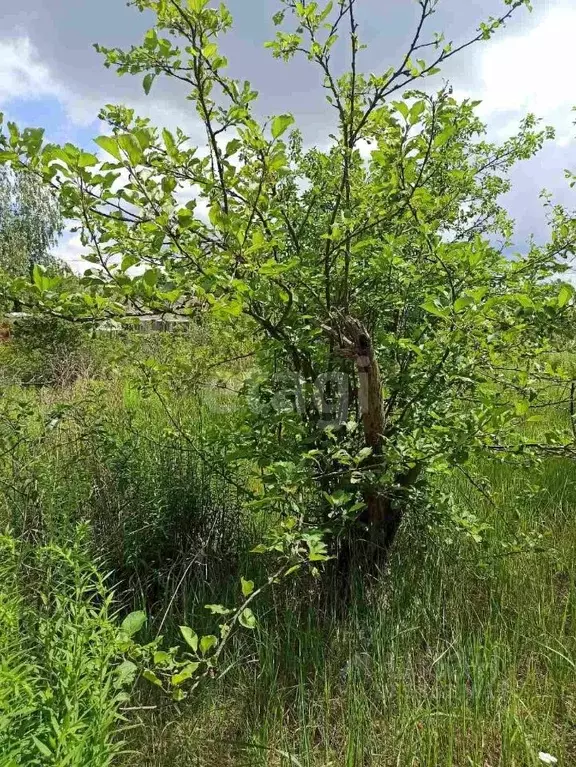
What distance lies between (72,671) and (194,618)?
0.80 m

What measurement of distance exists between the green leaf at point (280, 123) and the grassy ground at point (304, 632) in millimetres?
1303

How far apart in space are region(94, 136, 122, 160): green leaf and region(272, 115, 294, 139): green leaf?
405 mm

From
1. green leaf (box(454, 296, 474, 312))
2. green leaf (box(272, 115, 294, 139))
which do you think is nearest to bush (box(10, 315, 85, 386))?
green leaf (box(272, 115, 294, 139))

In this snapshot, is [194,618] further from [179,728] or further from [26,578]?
[26,578]

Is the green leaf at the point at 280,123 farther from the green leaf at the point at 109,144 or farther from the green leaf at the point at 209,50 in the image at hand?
the green leaf at the point at 109,144

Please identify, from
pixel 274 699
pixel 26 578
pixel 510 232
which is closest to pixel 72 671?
pixel 274 699

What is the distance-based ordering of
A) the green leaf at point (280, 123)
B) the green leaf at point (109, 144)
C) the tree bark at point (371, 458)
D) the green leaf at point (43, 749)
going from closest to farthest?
the green leaf at point (43, 749) → the green leaf at point (109, 144) → the green leaf at point (280, 123) → the tree bark at point (371, 458)

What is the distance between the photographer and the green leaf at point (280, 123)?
4.35 ft

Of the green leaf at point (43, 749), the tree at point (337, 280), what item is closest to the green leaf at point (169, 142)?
the tree at point (337, 280)

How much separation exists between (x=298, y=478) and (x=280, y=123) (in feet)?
3.27

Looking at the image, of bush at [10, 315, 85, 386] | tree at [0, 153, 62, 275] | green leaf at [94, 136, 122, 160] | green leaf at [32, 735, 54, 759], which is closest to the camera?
green leaf at [32, 735, 54, 759]

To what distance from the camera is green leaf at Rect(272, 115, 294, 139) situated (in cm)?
133

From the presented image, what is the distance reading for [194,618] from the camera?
1.97 m

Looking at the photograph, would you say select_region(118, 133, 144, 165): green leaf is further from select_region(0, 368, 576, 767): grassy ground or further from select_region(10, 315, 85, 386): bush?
select_region(10, 315, 85, 386): bush
